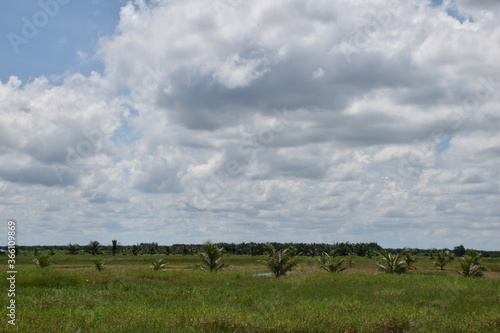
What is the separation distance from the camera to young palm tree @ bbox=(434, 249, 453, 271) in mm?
57875

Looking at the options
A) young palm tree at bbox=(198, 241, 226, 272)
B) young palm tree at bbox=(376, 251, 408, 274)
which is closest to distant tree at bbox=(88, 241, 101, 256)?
young palm tree at bbox=(198, 241, 226, 272)

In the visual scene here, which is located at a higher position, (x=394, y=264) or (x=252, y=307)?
(x=252, y=307)

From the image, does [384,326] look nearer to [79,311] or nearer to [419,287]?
[79,311]

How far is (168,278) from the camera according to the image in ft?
95.8

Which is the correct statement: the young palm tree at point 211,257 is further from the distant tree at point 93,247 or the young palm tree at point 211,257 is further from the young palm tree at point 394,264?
the distant tree at point 93,247

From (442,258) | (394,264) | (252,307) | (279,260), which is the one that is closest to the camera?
(252,307)

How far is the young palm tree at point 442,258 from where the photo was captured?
5788cm

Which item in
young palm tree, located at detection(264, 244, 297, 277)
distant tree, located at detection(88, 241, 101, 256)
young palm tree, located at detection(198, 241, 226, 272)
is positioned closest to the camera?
young palm tree, located at detection(264, 244, 297, 277)

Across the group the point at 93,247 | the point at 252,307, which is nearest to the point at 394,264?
the point at 252,307

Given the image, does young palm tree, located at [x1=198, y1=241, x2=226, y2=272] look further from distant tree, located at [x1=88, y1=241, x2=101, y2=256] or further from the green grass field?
distant tree, located at [x1=88, y1=241, x2=101, y2=256]

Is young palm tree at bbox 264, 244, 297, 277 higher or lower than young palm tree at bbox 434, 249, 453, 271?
higher

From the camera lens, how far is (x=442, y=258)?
58.2m

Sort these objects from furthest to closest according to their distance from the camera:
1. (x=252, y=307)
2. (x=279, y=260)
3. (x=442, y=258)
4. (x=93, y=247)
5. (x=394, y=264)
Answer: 1. (x=93, y=247)
2. (x=442, y=258)
3. (x=394, y=264)
4. (x=279, y=260)
5. (x=252, y=307)

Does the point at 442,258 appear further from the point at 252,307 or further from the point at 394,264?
the point at 252,307
